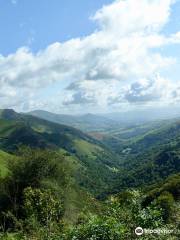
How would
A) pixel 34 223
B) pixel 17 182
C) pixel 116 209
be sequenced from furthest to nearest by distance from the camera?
pixel 17 182
pixel 34 223
pixel 116 209

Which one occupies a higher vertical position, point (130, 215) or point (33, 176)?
point (130, 215)

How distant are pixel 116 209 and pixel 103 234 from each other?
242 centimetres

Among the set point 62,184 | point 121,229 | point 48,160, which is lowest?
point 62,184

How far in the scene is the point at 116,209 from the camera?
16.4m

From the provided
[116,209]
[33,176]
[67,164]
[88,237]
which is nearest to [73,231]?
[88,237]

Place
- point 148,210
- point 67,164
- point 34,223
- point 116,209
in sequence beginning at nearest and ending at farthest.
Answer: point 148,210, point 116,209, point 34,223, point 67,164

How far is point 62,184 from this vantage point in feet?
257

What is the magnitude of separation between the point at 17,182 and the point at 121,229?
63.0m

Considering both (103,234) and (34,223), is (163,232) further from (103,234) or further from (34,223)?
(34,223)

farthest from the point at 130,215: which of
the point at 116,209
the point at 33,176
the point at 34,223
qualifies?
the point at 33,176

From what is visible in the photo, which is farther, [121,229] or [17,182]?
[17,182]

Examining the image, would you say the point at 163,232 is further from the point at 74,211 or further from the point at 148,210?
the point at 74,211

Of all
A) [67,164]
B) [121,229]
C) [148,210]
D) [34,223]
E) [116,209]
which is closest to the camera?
[121,229]

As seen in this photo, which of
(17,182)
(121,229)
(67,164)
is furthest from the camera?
(67,164)
